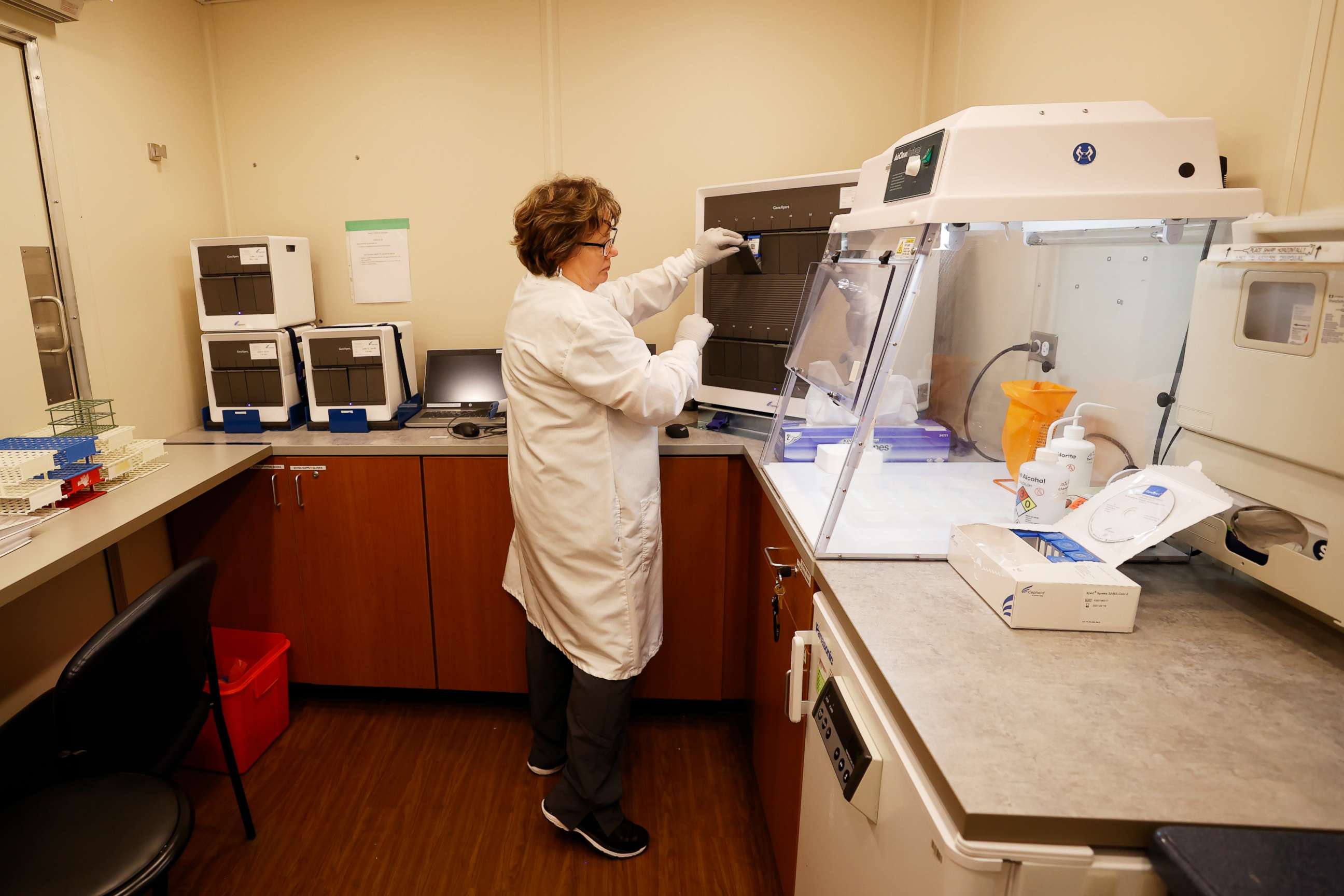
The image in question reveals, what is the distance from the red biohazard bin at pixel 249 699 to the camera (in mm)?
2123

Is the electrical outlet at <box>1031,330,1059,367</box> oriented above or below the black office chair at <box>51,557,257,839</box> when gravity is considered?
above

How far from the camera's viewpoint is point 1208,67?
1348 mm

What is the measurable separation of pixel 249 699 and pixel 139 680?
36.0 inches

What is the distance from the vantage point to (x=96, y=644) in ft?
4.09

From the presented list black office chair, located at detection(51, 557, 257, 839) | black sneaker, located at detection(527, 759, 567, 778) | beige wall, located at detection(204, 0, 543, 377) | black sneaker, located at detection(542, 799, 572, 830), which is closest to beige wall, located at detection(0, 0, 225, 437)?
beige wall, located at detection(204, 0, 543, 377)

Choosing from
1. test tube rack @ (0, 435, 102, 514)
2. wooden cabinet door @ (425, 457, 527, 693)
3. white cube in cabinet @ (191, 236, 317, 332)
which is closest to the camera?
test tube rack @ (0, 435, 102, 514)

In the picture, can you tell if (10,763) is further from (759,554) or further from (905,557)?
(905,557)

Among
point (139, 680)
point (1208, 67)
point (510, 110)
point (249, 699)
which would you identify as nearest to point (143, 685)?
point (139, 680)

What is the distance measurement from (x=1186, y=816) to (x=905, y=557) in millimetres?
606

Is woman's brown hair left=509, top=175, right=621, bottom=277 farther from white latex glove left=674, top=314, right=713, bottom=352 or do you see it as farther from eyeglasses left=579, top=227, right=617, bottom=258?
white latex glove left=674, top=314, right=713, bottom=352

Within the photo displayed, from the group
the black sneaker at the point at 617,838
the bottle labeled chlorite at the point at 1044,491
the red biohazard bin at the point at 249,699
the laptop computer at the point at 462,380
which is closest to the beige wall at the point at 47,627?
the red biohazard bin at the point at 249,699

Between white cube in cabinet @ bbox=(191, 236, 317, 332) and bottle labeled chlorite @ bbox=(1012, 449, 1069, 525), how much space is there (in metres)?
2.29

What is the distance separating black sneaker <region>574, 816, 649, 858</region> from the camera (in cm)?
188

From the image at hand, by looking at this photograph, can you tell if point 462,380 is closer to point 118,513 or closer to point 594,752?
point 118,513
